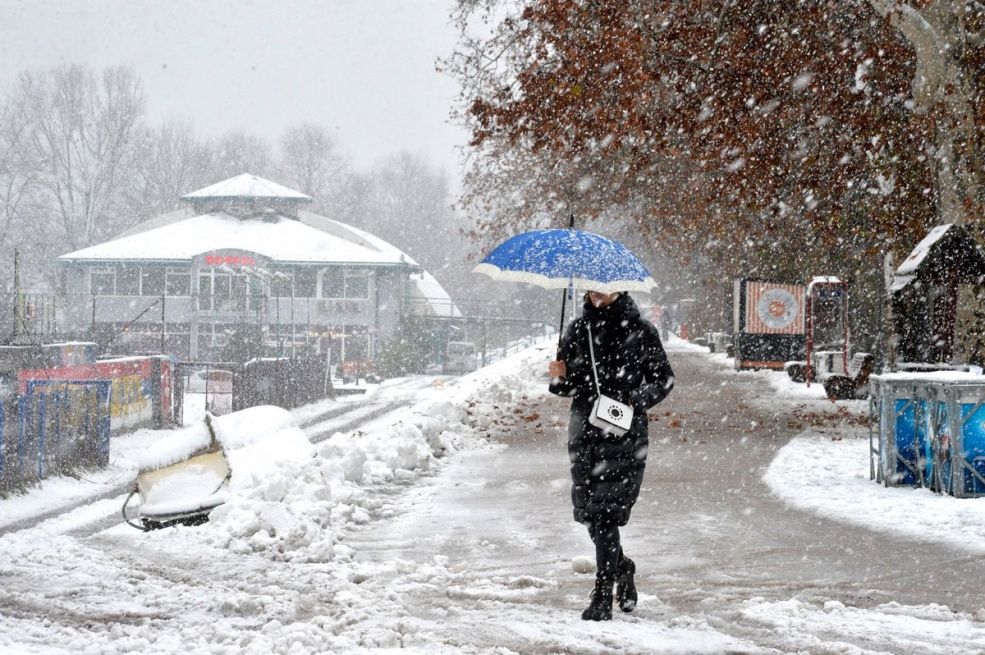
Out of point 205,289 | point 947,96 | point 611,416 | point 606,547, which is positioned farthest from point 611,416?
point 205,289

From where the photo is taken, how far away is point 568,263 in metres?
6.65

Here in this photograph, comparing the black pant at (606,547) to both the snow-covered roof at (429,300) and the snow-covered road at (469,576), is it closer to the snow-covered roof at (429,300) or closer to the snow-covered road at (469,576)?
the snow-covered road at (469,576)

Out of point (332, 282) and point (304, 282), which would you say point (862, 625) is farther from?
point (304, 282)

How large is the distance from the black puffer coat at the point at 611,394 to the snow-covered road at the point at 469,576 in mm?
669

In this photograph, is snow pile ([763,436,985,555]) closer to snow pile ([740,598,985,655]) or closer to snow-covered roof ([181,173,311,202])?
snow pile ([740,598,985,655])

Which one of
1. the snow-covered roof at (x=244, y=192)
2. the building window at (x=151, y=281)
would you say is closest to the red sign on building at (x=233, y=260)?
the building window at (x=151, y=281)

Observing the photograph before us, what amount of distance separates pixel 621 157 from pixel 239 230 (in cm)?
3790

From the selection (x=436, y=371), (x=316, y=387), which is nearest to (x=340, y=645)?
(x=316, y=387)

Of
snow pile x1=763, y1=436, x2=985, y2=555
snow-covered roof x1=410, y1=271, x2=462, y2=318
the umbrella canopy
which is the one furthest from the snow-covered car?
snow-covered roof x1=410, y1=271, x2=462, y2=318

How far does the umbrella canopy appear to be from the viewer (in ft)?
21.0

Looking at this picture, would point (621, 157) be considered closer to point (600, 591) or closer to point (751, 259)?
point (751, 259)

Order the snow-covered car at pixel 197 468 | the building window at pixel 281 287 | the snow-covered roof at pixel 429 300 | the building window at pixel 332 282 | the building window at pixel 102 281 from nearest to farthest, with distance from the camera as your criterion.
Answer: the snow-covered car at pixel 197 468 < the building window at pixel 281 287 < the building window at pixel 102 281 < the building window at pixel 332 282 < the snow-covered roof at pixel 429 300

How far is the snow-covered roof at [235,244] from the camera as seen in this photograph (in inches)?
2170

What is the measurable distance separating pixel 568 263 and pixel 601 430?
109 cm
